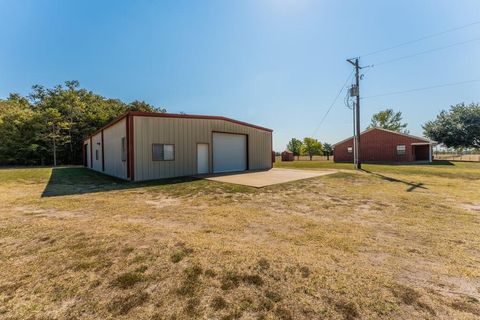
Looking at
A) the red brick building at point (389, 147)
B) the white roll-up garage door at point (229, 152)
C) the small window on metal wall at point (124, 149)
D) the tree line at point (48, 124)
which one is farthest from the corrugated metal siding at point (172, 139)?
the tree line at point (48, 124)

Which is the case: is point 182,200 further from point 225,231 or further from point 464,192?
point 464,192

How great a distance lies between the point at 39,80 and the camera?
27.8m

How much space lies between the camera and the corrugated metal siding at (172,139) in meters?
9.92

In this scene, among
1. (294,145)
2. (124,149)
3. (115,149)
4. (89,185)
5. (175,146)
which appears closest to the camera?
(89,185)

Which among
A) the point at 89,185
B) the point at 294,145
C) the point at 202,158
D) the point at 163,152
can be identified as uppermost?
the point at 294,145

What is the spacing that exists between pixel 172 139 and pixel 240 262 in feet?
30.3

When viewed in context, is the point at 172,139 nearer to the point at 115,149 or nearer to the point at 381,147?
the point at 115,149

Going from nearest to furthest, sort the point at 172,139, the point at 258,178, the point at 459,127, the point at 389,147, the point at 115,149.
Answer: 1. the point at 258,178
2. the point at 172,139
3. the point at 115,149
4. the point at 389,147
5. the point at 459,127

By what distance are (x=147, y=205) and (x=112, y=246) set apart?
2650 millimetres

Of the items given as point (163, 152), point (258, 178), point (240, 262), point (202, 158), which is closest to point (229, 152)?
point (202, 158)

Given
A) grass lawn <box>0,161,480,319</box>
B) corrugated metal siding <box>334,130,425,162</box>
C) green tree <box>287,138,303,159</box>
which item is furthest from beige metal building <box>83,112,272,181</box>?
green tree <box>287,138,303,159</box>

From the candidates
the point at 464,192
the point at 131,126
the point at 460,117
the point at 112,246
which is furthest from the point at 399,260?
the point at 460,117

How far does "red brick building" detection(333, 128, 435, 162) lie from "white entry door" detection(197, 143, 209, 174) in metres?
21.0

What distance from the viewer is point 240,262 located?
264cm
